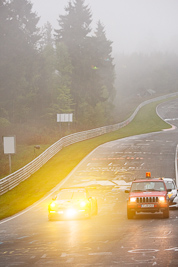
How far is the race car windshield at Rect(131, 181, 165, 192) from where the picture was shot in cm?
2242

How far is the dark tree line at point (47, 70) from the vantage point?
8869cm

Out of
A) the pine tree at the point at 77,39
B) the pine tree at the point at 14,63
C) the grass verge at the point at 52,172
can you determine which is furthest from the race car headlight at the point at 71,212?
the pine tree at the point at 77,39

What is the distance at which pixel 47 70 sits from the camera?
334ft

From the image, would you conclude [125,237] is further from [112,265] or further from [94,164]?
[94,164]

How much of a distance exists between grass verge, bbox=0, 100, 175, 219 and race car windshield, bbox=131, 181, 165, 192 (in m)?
6.84

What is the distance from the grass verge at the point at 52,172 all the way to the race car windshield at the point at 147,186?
684 cm

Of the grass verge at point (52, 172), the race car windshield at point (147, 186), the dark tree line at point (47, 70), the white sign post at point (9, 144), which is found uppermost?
the dark tree line at point (47, 70)

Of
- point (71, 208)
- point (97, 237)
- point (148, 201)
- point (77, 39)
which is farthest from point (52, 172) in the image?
point (77, 39)

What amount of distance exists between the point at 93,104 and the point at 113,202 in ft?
256

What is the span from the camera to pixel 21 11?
97000mm

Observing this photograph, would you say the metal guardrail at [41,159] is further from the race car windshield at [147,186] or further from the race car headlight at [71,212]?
the race car windshield at [147,186]

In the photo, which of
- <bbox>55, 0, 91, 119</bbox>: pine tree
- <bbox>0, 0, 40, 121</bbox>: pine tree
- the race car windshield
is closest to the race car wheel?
the race car windshield

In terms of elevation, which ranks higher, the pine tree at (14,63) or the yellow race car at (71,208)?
the pine tree at (14,63)

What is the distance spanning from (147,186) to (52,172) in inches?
918
